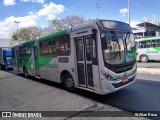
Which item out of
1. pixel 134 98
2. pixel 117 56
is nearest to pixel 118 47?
pixel 117 56

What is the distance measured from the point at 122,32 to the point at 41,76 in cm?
641

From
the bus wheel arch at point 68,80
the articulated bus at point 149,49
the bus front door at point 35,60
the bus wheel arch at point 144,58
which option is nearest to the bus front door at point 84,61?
the bus wheel arch at point 68,80

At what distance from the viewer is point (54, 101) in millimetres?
7031

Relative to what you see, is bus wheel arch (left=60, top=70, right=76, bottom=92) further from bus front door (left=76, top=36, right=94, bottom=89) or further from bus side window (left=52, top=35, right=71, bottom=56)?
bus side window (left=52, top=35, right=71, bottom=56)

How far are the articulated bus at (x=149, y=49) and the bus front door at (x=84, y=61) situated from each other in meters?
13.8

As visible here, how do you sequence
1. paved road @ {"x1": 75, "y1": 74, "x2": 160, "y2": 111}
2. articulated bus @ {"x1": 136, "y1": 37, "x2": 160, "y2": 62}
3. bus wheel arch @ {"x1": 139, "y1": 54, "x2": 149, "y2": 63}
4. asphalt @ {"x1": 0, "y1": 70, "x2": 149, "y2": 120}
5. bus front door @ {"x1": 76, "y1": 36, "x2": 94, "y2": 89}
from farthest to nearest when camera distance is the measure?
bus wheel arch @ {"x1": 139, "y1": 54, "x2": 149, "y2": 63} → articulated bus @ {"x1": 136, "y1": 37, "x2": 160, "y2": 62} → bus front door @ {"x1": 76, "y1": 36, "x2": 94, "y2": 89} → paved road @ {"x1": 75, "y1": 74, "x2": 160, "y2": 111} → asphalt @ {"x1": 0, "y1": 70, "x2": 149, "y2": 120}

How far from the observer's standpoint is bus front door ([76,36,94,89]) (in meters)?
6.95

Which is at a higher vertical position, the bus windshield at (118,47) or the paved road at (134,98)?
the bus windshield at (118,47)

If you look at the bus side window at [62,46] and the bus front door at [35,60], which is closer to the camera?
the bus side window at [62,46]

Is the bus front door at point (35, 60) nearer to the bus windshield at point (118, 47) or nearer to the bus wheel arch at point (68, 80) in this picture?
the bus wheel arch at point (68, 80)

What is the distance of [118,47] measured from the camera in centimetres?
676

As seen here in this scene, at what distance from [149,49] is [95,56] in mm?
14965

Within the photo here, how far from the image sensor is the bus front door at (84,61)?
22.8 feet

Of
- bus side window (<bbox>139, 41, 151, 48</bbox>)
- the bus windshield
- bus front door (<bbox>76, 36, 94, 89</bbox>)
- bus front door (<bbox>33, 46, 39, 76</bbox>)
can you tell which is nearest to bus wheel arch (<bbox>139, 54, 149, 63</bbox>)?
bus side window (<bbox>139, 41, 151, 48</bbox>)
